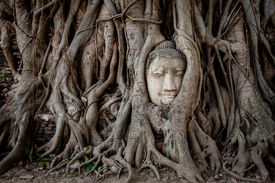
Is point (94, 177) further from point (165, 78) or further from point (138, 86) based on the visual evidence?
point (165, 78)

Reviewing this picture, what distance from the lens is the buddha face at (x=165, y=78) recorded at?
2688mm

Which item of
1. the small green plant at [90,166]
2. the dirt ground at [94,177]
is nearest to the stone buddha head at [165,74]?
the dirt ground at [94,177]

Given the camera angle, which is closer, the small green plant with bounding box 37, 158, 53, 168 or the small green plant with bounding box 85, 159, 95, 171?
the small green plant with bounding box 85, 159, 95, 171

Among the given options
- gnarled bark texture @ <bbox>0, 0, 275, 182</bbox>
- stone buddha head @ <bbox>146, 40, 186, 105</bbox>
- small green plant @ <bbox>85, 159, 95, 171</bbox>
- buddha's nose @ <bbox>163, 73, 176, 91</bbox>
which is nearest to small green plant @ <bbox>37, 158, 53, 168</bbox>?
gnarled bark texture @ <bbox>0, 0, 275, 182</bbox>

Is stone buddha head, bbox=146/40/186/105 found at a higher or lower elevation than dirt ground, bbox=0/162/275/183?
higher

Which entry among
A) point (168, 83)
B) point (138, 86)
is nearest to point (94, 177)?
point (138, 86)

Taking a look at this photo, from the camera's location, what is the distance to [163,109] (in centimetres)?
264

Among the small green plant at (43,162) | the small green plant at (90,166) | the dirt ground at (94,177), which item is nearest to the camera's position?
the dirt ground at (94,177)

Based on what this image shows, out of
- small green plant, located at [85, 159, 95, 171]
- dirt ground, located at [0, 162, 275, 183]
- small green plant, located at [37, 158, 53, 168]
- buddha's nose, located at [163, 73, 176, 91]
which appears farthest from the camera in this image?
small green plant, located at [37, 158, 53, 168]

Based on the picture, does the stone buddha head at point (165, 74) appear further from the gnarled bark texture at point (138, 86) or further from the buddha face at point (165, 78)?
the gnarled bark texture at point (138, 86)

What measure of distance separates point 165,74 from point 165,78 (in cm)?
6

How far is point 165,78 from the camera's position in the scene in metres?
Answer: 2.71

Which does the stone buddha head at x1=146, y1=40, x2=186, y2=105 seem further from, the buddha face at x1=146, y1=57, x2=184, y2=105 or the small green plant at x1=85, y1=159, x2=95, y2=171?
the small green plant at x1=85, y1=159, x2=95, y2=171

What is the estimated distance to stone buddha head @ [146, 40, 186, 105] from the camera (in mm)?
2691
